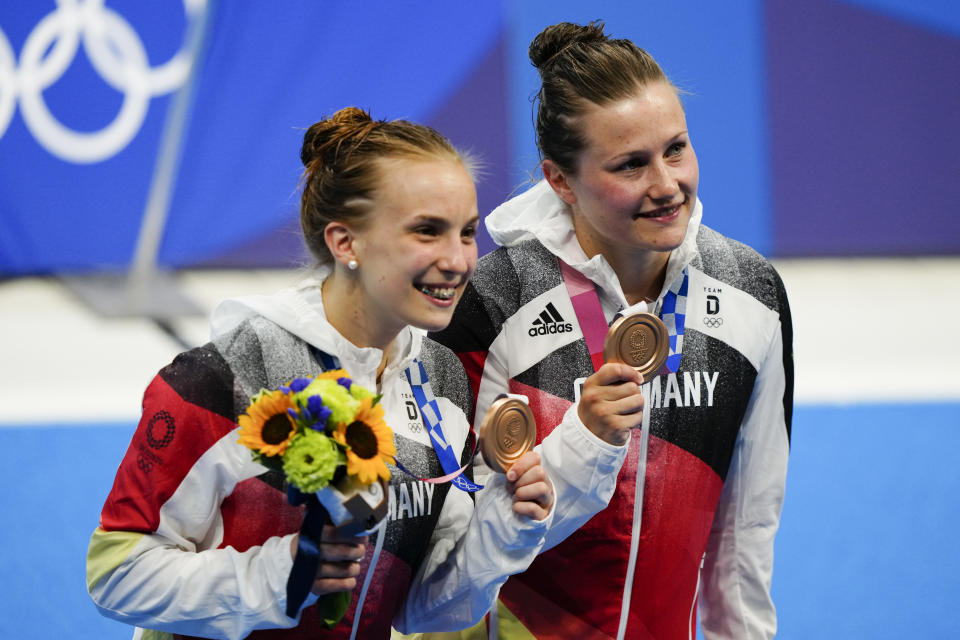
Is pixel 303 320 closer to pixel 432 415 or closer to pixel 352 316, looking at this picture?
pixel 352 316

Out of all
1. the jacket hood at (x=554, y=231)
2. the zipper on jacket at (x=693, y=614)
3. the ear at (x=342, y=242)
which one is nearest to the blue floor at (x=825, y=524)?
the zipper on jacket at (x=693, y=614)

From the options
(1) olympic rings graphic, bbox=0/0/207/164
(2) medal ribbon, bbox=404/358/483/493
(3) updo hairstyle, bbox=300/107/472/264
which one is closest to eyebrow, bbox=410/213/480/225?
(3) updo hairstyle, bbox=300/107/472/264

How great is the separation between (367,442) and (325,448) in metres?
0.10

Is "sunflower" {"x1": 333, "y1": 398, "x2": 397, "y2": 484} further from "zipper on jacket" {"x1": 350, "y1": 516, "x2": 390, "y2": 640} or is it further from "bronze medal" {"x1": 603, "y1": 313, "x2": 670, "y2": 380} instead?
"bronze medal" {"x1": 603, "y1": 313, "x2": 670, "y2": 380}

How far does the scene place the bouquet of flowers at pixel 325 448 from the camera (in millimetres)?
1948

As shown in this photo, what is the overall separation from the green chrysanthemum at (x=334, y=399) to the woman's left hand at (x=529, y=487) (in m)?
0.45

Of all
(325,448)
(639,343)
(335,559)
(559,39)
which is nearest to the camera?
(325,448)

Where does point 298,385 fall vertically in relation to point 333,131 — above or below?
below

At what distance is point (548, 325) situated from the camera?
277 centimetres

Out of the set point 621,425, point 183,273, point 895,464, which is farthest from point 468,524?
point 183,273

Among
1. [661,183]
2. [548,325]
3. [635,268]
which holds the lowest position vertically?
[548,325]

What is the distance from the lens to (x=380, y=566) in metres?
2.40

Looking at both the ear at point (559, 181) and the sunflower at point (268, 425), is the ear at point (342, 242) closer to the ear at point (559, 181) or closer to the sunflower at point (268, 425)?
the sunflower at point (268, 425)

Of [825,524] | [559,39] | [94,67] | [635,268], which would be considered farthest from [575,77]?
[94,67]
